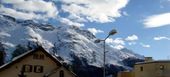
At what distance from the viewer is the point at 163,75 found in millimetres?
81625

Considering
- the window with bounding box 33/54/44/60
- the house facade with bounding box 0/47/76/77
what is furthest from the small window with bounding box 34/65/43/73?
the window with bounding box 33/54/44/60

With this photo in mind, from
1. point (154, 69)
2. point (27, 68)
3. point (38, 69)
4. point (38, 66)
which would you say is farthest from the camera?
point (154, 69)

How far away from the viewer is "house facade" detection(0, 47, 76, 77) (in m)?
64.5

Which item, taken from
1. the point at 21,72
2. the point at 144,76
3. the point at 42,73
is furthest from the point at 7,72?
the point at 144,76

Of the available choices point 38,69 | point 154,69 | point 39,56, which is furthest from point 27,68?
point 154,69

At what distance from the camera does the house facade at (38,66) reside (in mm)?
64500

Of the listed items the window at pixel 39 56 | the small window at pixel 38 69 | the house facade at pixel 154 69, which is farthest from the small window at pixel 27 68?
the house facade at pixel 154 69

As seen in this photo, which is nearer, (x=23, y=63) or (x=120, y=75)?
(x=23, y=63)

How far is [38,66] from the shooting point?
218 feet

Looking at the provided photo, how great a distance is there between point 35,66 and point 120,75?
32192 millimetres

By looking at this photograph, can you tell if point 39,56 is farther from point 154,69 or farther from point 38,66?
point 154,69

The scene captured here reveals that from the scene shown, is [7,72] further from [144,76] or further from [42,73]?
[144,76]

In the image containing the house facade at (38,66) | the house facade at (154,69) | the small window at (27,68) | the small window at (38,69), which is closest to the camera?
the house facade at (38,66)

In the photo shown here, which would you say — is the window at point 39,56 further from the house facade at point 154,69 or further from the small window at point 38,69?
the house facade at point 154,69
